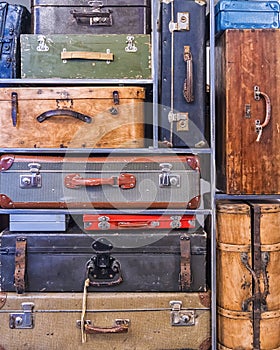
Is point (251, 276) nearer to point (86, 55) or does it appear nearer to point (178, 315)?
point (178, 315)

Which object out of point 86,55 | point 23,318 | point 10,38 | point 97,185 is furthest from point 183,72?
point 23,318

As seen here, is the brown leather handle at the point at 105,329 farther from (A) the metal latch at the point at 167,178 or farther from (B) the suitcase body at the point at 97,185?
(A) the metal latch at the point at 167,178

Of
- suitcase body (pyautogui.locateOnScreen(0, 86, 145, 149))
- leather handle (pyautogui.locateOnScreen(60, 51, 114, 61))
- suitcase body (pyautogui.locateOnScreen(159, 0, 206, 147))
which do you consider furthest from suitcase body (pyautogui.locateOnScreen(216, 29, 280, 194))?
leather handle (pyautogui.locateOnScreen(60, 51, 114, 61))

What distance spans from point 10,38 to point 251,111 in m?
1.33

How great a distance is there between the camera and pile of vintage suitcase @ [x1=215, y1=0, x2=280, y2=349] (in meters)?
2.30

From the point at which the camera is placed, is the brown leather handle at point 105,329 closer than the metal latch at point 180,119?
Yes

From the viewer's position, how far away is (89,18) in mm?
2410

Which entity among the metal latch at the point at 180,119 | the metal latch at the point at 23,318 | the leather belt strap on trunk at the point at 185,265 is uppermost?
the metal latch at the point at 180,119

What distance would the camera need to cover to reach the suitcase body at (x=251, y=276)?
90.5 inches

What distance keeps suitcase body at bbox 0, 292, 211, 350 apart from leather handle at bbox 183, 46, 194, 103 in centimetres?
102

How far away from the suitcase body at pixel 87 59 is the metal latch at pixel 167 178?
47 cm

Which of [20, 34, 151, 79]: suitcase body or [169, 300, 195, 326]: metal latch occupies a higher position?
[20, 34, 151, 79]: suitcase body

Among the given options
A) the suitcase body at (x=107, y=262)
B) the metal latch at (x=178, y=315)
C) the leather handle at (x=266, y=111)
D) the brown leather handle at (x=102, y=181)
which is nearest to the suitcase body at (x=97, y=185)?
the brown leather handle at (x=102, y=181)

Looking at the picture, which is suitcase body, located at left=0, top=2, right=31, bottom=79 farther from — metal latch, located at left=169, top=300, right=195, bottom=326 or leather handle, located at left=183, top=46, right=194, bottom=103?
metal latch, located at left=169, top=300, right=195, bottom=326
